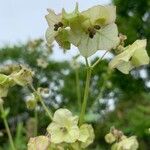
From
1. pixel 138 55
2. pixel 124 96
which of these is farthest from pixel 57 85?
pixel 138 55

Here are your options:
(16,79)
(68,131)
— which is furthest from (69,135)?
(16,79)

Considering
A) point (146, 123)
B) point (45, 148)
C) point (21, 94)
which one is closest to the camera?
point (45, 148)

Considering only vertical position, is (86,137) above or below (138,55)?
below

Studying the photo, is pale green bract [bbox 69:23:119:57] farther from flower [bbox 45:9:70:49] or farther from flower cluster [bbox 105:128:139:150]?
flower cluster [bbox 105:128:139:150]

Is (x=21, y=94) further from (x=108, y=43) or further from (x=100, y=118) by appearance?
(x=108, y=43)

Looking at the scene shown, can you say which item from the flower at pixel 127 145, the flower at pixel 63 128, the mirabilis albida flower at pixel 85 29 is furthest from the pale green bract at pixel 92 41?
the flower at pixel 127 145
